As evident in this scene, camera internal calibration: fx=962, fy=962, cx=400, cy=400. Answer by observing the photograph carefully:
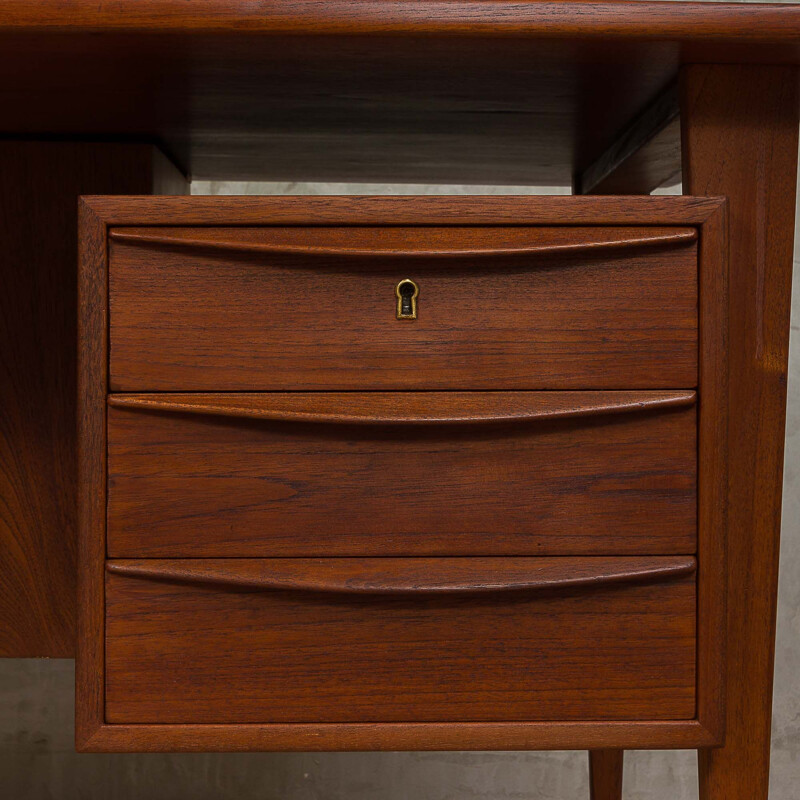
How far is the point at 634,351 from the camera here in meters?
0.64

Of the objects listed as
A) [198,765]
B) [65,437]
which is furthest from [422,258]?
[198,765]

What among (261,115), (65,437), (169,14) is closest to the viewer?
(169,14)

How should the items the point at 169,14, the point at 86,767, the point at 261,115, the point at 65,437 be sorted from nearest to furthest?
the point at 169,14
the point at 261,115
the point at 65,437
the point at 86,767

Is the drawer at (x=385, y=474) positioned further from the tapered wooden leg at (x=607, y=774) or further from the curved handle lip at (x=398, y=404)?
the tapered wooden leg at (x=607, y=774)

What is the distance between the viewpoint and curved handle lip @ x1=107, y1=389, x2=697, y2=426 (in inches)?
25.0

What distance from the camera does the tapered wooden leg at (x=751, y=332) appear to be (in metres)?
0.66

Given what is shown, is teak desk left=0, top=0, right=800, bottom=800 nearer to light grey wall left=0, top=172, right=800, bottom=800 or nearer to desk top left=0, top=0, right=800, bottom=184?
desk top left=0, top=0, right=800, bottom=184

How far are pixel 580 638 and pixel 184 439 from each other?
30 centimetres

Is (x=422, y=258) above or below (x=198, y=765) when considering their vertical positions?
above

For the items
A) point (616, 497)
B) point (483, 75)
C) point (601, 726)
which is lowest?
point (601, 726)

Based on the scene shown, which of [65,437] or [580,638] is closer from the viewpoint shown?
[580,638]

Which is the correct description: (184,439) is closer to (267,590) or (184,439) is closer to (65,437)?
(267,590)

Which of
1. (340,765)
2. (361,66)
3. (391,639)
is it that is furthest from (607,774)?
(361,66)

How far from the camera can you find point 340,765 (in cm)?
141
